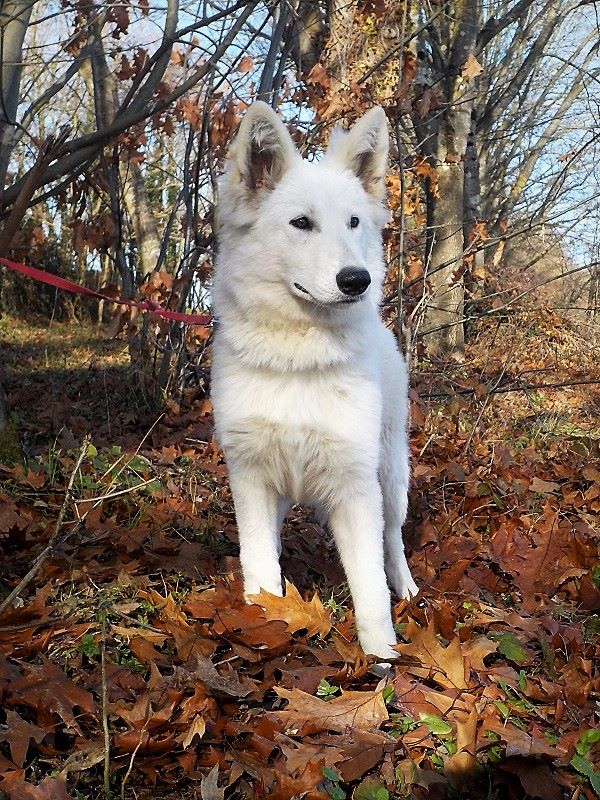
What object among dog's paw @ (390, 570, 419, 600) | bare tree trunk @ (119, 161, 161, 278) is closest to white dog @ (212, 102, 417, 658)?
dog's paw @ (390, 570, 419, 600)

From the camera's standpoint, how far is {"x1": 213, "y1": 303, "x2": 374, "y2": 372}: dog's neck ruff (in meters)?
3.00

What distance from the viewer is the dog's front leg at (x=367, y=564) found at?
285 centimetres

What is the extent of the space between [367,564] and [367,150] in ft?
5.74

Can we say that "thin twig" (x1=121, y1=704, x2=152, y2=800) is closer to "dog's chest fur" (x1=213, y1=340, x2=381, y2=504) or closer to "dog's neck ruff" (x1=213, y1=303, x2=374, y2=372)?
"dog's chest fur" (x1=213, y1=340, x2=381, y2=504)

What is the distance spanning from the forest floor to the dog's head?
103 centimetres

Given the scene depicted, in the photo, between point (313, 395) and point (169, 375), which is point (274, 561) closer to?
point (313, 395)

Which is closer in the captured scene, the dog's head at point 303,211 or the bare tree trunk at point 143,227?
the dog's head at point 303,211

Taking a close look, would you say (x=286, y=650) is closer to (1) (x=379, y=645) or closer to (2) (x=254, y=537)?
(1) (x=379, y=645)

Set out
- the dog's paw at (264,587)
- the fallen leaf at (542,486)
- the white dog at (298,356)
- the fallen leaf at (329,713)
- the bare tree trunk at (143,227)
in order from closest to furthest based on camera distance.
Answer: the fallen leaf at (329,713) → the white dog at (298,356) → the dog's paw at (264,587) → the fallen leaf at (542,486) → the bare tree trunk at (143,227)

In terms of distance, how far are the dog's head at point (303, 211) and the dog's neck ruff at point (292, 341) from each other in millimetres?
98

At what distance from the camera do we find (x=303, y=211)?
2.97 meters

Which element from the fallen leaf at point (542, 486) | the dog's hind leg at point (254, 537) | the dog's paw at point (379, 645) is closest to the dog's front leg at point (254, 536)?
the dog's hind leg at point (254, 537)

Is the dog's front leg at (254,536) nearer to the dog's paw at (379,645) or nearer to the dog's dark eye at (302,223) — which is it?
the dog's paw at (379,645)

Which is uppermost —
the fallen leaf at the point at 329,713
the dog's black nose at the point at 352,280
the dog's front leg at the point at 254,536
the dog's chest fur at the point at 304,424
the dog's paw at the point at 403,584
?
the dog's black nose at the point at 352,280
